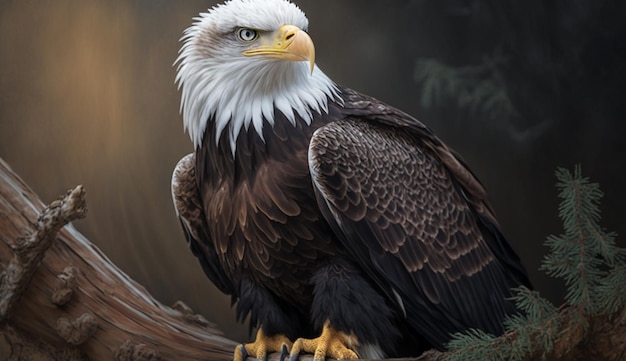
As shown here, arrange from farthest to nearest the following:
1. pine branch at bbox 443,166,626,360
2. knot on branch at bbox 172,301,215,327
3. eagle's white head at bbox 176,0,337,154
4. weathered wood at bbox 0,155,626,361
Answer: knot on branch at bbox 172,301,215,327
weathered wood at bbox 0,155,626,361
eagle's white head at bbox 176,0,337,154
pine branch at bbox 443,166,626,360

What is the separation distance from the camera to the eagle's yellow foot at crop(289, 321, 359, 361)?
2082 millimetres

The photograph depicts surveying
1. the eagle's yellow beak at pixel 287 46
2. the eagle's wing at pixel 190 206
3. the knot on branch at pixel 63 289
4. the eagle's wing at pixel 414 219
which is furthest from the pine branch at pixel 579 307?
the knot on branch at pixel 63 289

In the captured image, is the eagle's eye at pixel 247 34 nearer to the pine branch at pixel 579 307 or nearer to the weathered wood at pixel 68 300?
the weathered wood at pixel 68 300

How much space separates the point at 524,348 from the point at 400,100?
4.06 feet

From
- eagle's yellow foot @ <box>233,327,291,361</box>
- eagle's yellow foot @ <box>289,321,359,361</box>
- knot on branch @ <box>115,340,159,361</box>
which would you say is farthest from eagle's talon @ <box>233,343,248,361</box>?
knot on branch @ <box>115,340,159,361</box>

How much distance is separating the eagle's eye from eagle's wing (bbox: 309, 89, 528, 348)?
0.34 m

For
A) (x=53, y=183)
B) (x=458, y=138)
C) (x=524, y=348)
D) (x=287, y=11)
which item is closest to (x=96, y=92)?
(x=53, y=183)

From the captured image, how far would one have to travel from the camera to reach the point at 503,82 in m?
2.64

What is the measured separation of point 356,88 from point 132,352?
1153 millimetres

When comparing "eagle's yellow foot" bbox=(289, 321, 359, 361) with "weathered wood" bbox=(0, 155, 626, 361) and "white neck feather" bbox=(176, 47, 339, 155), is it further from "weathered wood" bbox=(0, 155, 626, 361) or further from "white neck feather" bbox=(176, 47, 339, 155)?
"white neck feather" bbox=(176, 47, 339, 155)

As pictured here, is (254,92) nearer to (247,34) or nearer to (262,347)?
(247,34)

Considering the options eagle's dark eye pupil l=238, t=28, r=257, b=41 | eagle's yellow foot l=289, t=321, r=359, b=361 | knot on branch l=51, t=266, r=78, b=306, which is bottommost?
eagle's yellow foot l=289, t=321, r=359, b=361

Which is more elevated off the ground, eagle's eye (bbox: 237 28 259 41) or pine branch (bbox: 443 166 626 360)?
eagle's eye (bbox: 237 28 259 41)

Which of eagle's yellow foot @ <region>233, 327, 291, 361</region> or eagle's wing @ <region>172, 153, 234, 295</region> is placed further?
eagle's wing @ <region>172, 153, 234, 295</region>
